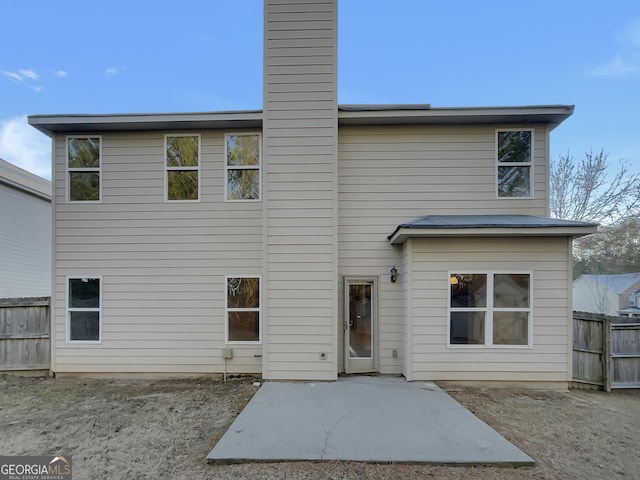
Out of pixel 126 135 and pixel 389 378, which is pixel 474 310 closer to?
pixel 389 378

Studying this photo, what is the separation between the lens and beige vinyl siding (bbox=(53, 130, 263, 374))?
6.35 metres

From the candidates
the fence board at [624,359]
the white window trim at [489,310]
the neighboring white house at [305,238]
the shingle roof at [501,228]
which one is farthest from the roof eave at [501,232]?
the fence board at [624,359]

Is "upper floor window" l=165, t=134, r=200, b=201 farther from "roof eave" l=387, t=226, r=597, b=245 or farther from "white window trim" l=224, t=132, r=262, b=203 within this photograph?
"roof eave" l=387, t=226, r=597, b=245

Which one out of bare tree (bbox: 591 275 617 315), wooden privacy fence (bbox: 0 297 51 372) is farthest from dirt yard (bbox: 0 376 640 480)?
bare tree (bbox: 591 275 617 315)

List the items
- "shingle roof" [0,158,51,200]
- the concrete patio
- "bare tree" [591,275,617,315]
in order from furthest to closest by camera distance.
→ "bare tree" [591,275,617,315], "shingle roof" [0,158,51,200], the concrete patio

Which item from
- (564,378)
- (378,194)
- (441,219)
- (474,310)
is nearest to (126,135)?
(378,194)

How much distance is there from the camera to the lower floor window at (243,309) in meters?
6.36

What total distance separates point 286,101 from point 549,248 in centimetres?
553

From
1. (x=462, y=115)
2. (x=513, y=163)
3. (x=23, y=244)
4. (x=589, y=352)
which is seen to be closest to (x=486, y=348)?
(x=589, y=352)

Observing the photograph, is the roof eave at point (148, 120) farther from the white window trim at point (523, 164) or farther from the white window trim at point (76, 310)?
the white window trim at point (523, 164)

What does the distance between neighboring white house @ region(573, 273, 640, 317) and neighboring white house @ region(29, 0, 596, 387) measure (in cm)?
1287

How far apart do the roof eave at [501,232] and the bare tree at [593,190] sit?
1252 cm

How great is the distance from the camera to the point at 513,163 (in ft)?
20.7

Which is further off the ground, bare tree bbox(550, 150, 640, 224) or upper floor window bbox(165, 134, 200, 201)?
bare tree bbox(550, 150, 640, 224)
